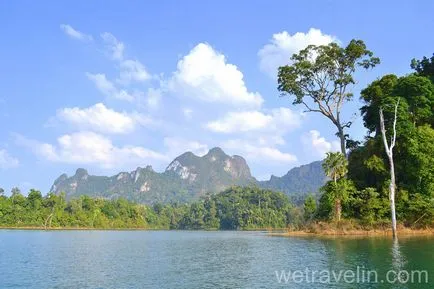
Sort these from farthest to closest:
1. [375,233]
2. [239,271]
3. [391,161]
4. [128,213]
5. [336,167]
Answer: [128,213] < [336,167] < [375,233] < [391,161] < [239,271]

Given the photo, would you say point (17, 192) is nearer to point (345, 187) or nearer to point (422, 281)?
point (345, 187)

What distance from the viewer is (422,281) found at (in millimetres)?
18859

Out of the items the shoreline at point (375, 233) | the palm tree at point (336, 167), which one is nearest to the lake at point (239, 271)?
the shoreline at point (375, 233)

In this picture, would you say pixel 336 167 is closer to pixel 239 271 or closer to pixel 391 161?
pixel 391 161

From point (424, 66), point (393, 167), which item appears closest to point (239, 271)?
point (393, 167)

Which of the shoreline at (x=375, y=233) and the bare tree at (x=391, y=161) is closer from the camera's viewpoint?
the bare tree at (x=391, y=161)

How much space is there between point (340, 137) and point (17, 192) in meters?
127

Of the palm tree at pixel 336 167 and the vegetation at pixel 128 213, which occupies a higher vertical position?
the palm tree at pixel 336 167

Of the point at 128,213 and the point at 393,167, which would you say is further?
the point at 128,213

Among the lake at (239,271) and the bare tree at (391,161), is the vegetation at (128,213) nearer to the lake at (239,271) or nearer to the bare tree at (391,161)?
the bare tree at (391,161)

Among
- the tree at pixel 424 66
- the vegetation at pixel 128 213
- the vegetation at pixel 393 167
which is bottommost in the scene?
the vegetation at pixel 128 213

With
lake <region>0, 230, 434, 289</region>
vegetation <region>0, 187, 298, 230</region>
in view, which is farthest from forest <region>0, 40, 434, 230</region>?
vegetation <region>0, 187, 298, 230</region>

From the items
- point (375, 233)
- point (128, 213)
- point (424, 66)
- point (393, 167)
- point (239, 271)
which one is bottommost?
point (128, 213)

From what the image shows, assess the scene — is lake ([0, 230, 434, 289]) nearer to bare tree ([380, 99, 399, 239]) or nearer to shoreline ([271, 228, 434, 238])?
bare tree ([380, 99, 399, 239])
